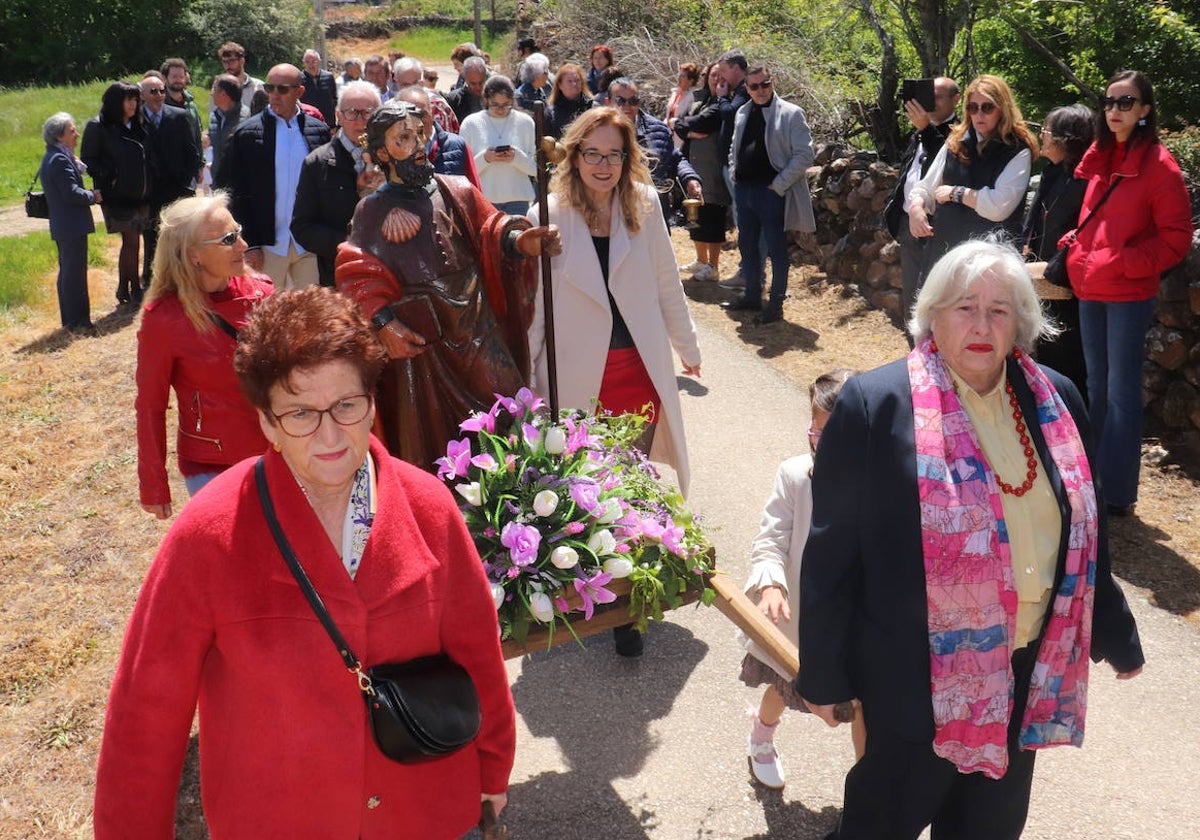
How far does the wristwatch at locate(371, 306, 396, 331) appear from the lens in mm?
3982

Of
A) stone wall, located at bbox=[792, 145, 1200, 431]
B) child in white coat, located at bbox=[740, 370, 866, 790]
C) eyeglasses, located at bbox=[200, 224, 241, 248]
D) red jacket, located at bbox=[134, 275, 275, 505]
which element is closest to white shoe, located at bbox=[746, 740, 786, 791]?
child in white coat, located at bbox=[740, 370, 866, 790]

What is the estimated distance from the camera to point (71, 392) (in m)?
9.04

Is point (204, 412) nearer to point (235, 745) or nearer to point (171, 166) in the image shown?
point (235, 745)

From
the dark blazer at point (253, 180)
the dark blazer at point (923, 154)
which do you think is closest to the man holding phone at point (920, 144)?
the dark blazer at point (923, 154)

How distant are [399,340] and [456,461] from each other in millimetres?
561

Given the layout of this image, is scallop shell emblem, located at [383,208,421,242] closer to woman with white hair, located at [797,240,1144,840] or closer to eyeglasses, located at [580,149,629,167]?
eyeglasses, located at [580,149,629,167]

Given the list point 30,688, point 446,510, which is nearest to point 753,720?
point 446,510

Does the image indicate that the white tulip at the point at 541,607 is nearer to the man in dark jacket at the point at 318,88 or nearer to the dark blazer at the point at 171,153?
the dark blazer at the point at 171,153

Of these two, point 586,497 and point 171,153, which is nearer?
point 586,497

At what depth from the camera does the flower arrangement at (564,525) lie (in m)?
3.40

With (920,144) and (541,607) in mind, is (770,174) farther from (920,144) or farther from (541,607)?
(541,607)

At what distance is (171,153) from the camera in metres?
11.2

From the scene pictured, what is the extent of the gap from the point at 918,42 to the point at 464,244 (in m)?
7.89

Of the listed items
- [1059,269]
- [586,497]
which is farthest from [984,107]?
[586,497]
